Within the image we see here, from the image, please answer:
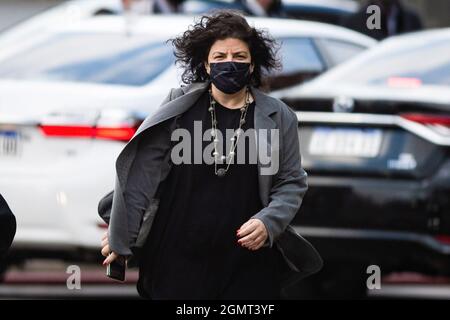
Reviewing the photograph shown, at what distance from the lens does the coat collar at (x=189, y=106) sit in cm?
552

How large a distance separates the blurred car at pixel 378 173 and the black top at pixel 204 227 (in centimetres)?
239

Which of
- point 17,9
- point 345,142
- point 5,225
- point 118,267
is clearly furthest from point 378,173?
point 17,9

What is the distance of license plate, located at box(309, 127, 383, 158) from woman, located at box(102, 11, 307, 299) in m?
2.44

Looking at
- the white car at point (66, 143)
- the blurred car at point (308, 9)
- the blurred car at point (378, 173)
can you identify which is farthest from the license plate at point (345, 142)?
the blurred car at point (308, 9)

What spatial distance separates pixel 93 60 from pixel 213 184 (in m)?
3.68

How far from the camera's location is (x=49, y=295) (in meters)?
8.89

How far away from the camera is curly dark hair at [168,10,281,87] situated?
221 inches

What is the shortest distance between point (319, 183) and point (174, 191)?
264cm

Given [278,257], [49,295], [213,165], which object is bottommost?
[49,295]

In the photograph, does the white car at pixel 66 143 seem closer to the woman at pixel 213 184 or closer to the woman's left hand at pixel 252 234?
the woman at pixel 213 184

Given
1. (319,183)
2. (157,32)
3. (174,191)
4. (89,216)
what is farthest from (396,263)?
(174,191)

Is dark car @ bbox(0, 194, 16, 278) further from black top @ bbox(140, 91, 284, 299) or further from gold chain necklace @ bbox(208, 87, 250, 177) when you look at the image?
gold chain necklace @ bbox(208, 87, 250, 177)

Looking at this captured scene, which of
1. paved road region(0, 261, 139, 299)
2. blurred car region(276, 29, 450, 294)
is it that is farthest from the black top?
paved road region(0, 261, 139, 299)

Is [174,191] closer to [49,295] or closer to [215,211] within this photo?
[215,211]
